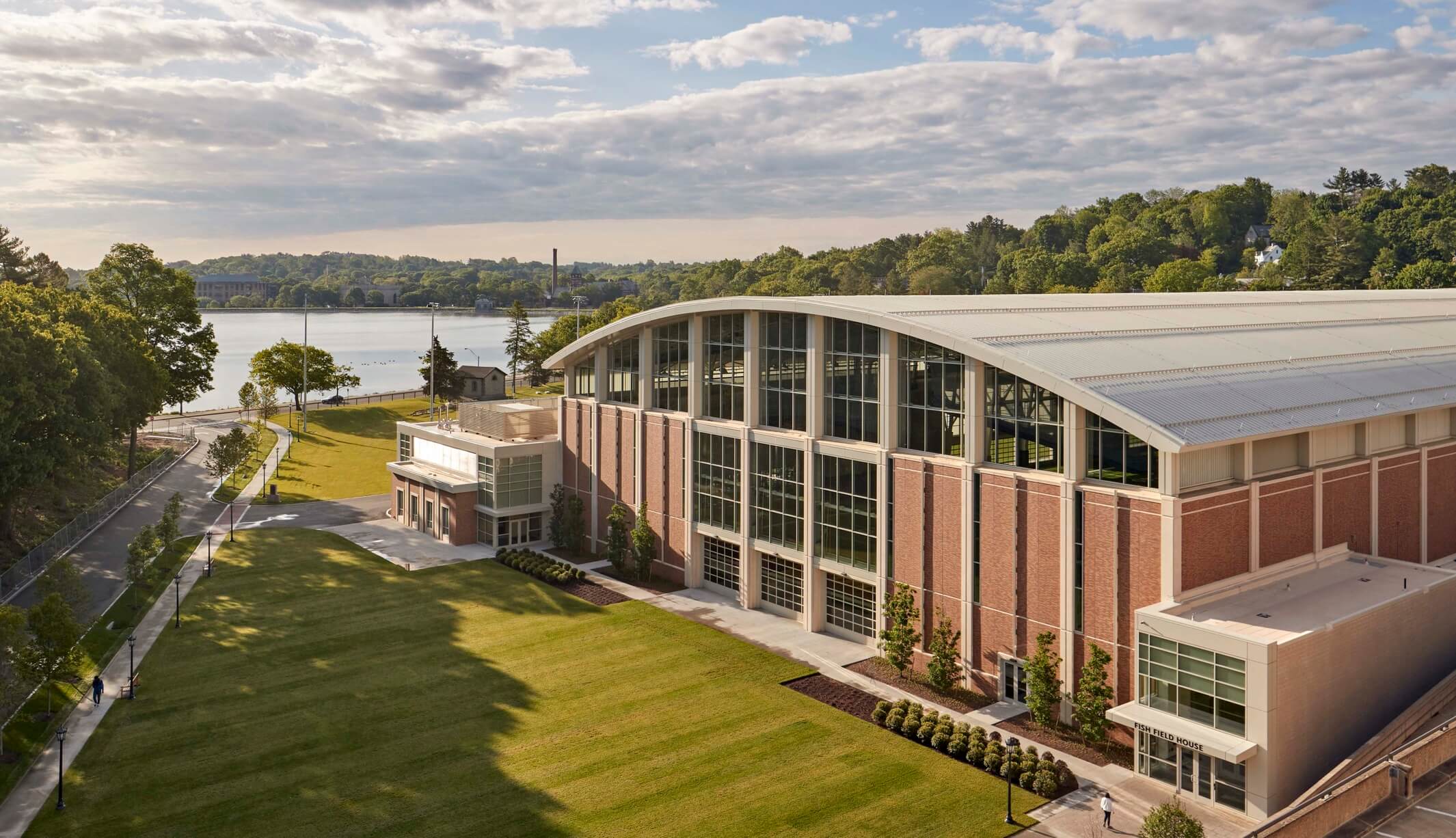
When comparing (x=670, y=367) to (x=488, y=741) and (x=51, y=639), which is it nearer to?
(x=488, y=741)

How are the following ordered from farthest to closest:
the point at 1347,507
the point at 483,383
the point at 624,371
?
the point at 483,383, the point at 624,371, the point at 1347,507

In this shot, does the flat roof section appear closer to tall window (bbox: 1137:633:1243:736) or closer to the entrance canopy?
tall window (bbox: 1137:633:1243:736)

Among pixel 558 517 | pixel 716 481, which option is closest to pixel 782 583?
pixel 716 481

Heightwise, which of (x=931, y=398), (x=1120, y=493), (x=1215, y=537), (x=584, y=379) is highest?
(x=584, y=379)

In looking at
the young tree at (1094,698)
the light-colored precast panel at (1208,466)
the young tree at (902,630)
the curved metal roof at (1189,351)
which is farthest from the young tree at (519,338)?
the light-colored precast panel at (1208,466)

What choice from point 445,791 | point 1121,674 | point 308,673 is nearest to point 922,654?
point 1121,674

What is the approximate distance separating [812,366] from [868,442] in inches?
161

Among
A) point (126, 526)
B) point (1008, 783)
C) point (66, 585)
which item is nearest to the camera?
point (1008, 783)

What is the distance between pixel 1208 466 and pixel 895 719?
41.0ft

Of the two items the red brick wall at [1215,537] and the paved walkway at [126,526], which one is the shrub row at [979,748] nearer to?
the red brick wall at [1215,537]

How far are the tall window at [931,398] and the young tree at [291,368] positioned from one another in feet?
282

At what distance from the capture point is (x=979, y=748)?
30922 millimetres

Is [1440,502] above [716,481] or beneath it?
beneath

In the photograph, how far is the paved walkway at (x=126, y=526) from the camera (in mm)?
48906
